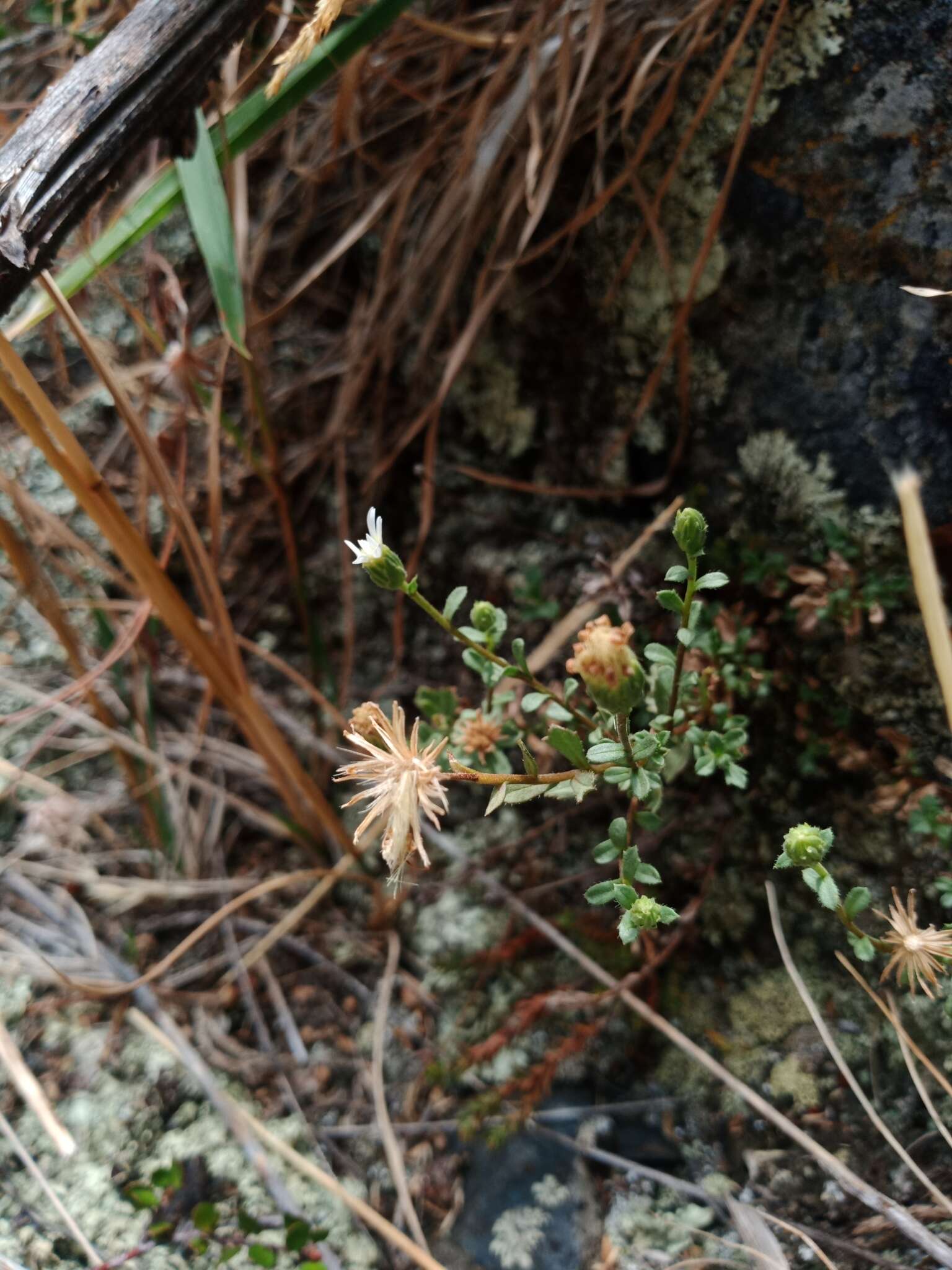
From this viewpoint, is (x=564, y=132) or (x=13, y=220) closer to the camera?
(x=13, y=220)

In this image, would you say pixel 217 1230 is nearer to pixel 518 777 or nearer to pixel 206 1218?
pixel 206 1218

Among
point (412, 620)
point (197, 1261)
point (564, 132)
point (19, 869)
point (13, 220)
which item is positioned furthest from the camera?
point (412, 620)

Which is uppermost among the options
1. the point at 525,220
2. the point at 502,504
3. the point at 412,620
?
the point at 525,220

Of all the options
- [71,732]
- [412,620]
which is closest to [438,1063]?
[412,620]

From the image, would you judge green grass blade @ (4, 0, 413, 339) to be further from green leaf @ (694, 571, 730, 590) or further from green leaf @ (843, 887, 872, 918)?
green leaf @ (843, 887, 872, 918)

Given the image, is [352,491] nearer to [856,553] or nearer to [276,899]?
[276,899]

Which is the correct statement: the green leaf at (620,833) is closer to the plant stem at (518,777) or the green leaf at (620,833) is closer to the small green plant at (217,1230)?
the plant stem at (518,777)

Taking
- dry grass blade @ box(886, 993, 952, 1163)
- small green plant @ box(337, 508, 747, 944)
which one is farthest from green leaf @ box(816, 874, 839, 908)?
dry grass blade @ box(886, 993, 952, 1163)

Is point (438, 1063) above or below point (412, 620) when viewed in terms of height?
below
